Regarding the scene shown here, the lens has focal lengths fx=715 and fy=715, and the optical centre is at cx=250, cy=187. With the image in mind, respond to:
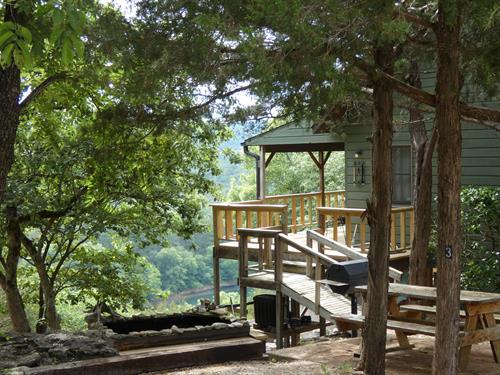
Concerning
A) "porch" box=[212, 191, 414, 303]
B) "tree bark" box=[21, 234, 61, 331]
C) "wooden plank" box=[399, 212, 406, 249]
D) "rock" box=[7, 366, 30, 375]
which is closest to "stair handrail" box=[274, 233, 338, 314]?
"porch" box=[212, 191, 414, 303]

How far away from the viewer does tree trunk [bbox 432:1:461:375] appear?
7.04 m

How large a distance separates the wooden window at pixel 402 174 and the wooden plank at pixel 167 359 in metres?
7.49

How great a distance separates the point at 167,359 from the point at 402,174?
9154 millimetres

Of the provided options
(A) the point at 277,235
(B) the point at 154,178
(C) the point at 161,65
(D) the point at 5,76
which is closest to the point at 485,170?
(A) the point at 277,235

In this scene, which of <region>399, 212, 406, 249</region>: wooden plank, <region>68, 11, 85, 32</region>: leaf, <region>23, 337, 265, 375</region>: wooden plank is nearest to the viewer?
<region>68, 11, 85, 32</region>: leaf

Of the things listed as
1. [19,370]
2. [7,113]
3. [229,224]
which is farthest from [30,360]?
[229,224]

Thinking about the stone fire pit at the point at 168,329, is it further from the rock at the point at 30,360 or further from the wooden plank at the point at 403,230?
the wooden plank at the point at 403,230

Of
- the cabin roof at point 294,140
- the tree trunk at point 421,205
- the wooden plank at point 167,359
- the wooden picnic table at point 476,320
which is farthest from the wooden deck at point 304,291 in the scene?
the cabin roof at point 294,140

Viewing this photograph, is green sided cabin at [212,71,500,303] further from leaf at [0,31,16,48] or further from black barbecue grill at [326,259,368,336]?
leaf at [0,31,16,48]

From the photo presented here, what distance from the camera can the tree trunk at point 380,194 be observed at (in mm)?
7453

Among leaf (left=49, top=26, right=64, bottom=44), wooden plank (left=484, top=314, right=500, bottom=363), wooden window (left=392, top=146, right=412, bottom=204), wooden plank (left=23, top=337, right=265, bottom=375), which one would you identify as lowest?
wooden plank (left=23, top=337, right=265, bottom=375)

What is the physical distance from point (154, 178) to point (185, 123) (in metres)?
3.98

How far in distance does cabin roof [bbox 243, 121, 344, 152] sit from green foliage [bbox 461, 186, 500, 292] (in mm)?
4546

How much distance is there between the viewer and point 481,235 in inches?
548
